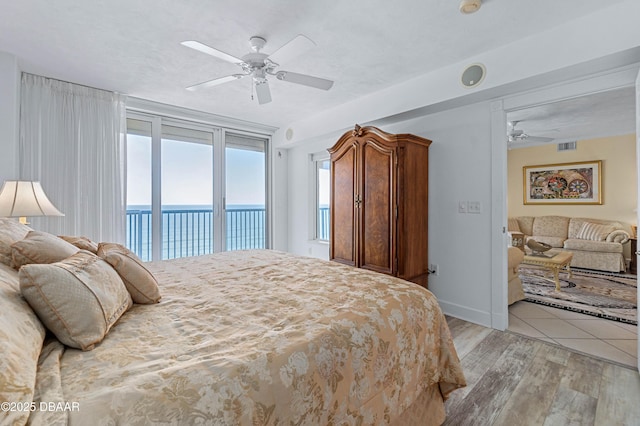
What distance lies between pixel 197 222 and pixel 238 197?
0.77 m

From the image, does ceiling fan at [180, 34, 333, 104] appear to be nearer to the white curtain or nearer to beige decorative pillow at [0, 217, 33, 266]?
beige decorative pillow at [0, 217, 33, 266]

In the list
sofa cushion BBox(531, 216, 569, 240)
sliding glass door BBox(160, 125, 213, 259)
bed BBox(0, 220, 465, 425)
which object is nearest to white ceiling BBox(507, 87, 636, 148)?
sofa cushion BBox(531, 216, 569, 240)

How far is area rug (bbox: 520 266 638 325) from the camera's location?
127 inches

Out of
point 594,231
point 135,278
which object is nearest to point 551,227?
point 594,231

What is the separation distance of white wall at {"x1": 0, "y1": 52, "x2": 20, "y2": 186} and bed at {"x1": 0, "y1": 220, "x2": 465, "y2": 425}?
227cm

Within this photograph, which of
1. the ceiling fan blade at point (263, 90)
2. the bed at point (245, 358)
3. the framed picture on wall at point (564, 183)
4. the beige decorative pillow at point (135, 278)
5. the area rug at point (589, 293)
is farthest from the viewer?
the framed picture on wall at point (564, 183)

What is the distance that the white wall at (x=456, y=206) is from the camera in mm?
3000

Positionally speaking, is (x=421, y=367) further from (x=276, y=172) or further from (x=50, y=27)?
(x=276, y=172)

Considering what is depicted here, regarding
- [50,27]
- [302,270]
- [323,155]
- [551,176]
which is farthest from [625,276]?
[50,27]

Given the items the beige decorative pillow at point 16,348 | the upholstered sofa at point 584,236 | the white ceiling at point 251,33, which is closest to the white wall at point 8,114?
the white ceiling at point 251,33

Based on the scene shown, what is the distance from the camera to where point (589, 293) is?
3.83 metres

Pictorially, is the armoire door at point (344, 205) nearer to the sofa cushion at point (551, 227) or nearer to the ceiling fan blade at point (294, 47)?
the ceiling fan blade at point (294, 47)

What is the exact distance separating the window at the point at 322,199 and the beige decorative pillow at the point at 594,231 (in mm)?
4672

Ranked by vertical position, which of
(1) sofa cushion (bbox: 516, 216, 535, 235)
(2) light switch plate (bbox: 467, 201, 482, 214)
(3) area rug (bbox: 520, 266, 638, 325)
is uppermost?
(2) light switch plate (bbox: 467, 201, 482, 214)
